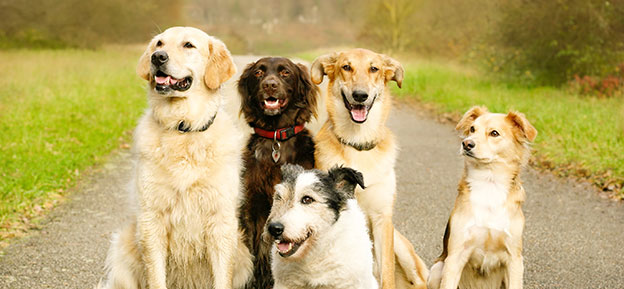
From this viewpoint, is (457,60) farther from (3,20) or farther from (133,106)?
(3,20)

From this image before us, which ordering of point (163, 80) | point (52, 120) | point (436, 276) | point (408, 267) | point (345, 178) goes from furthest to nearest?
point (52, 120) < point (408, 267) < point (436, 276) < point (163, 80) < point (345, 178)

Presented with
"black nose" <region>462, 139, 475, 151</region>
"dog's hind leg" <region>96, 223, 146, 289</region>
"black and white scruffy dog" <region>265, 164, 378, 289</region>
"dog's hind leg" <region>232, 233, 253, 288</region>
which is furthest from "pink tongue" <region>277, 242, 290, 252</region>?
"black nose" <region>462, 139, 475, 151</region>

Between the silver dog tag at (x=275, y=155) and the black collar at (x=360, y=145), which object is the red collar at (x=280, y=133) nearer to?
the silver dog tag at (x=275, y=155)

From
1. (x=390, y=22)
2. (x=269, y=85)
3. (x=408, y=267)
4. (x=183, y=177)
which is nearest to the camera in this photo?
(x=183, y=177)

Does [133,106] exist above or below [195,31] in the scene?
below

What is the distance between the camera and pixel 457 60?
2331cm

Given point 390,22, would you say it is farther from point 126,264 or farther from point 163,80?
point 126,264

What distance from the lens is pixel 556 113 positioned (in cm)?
1249

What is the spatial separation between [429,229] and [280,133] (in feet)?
9.66

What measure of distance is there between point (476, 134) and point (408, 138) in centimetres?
823

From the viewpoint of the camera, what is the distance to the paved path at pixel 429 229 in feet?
17.6

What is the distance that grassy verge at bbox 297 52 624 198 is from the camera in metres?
9.01

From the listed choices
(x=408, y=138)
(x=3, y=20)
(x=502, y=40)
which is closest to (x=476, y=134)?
(x=408, y=138)

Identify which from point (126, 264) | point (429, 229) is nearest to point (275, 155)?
point (126, 264)
